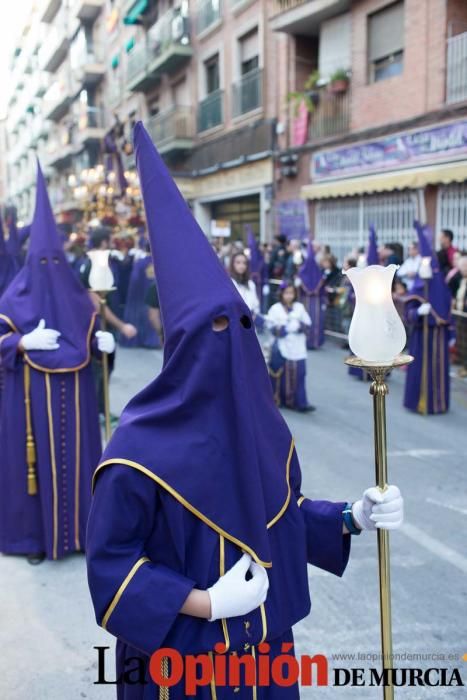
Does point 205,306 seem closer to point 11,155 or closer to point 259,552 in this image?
point 259,552

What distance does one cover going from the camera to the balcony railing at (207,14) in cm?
2128

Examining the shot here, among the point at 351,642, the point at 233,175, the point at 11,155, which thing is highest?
the point at 11,155

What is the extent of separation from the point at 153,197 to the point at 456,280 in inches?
346

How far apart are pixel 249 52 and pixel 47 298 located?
18.1 meters

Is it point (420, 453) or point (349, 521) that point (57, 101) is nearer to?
point (420, 453)

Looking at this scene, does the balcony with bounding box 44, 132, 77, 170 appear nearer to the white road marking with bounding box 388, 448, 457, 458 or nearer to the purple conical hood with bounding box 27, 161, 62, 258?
the white road marking with bounding box 388, 448, 457, 458

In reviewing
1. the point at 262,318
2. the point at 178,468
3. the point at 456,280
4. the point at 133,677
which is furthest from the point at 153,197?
the point at 456,280

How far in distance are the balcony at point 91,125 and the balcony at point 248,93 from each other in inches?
642

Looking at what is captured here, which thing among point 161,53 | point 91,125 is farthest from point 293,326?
point 91,125

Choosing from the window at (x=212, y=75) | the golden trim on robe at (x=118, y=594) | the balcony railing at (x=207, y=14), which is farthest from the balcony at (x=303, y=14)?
the golden trim on robe at (x=118, y=594)

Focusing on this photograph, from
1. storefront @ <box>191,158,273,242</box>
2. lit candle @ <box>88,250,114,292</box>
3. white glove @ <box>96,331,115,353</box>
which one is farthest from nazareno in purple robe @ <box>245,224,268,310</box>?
white glove @ <box>96,331,115,353</box>

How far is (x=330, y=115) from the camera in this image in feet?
52.6

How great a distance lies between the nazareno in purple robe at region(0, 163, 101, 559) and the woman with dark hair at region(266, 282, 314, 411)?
4.12 metres

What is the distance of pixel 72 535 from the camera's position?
14.0 ft
